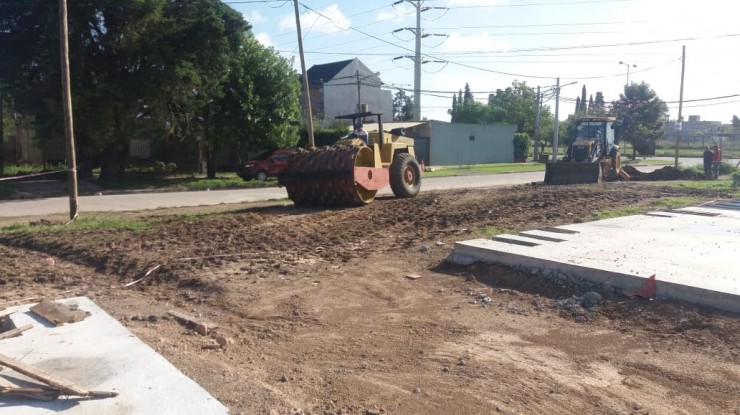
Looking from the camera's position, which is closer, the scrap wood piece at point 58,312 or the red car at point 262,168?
the scrap wood piece at point 58,312

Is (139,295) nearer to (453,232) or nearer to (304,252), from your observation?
(304,252)

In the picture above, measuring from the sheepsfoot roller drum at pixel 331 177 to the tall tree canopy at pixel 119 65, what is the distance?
40.7ft

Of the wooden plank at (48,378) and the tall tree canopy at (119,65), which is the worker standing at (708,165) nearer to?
the tall tree canopy at (119,65)

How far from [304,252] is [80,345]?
4812mm

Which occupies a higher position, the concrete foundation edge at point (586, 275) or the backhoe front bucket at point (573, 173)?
the backhoe front bucket at point (573, 173)

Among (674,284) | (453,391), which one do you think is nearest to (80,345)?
(453,391)

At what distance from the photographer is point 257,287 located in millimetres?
7645

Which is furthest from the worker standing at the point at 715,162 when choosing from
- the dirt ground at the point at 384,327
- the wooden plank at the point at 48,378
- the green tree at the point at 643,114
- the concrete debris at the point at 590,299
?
the green tree at the point at 643,114

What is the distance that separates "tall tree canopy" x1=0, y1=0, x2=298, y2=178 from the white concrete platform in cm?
1963

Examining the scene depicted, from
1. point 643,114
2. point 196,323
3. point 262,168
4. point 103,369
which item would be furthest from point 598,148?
point 643,114

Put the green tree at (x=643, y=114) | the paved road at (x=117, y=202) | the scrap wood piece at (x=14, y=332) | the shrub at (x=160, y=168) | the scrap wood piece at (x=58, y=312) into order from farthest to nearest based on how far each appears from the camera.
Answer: the green tree at (x=643, y=114)
the shrub at (x=160, y=168)
the paved road at (x=117, y=202)
the scrap wood piece at (x=58, y=312)
the scrap wood piece at (x=14, y=332)

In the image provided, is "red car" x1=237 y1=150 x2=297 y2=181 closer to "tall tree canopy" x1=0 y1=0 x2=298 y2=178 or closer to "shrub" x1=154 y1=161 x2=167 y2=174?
"tall tree canopy" x1=0 y1=0 x2=298 y2=178

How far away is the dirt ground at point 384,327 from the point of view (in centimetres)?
445

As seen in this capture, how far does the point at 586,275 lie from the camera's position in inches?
279
